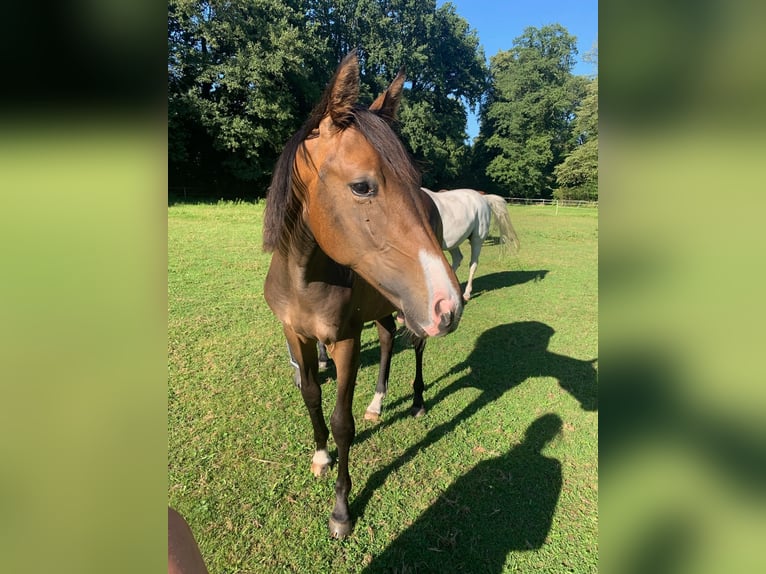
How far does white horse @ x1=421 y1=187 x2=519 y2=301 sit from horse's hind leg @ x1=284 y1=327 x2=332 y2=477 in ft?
13.8

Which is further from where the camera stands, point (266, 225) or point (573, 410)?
point (573, 410)

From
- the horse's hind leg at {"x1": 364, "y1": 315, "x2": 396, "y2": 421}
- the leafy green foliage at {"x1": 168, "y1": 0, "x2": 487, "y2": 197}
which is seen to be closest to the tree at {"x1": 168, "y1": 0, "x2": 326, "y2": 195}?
the leafy green foliage at {"x1": 168, "y1": 0, "x2": 487, "y2": 197}

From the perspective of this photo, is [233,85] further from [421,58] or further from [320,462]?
[320,462]

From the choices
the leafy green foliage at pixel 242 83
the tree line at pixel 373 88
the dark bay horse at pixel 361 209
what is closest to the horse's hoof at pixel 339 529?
the dark bay horse at pixel 361 209

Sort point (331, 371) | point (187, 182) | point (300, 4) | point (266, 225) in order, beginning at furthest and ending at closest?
point (300, 4) → point (187, 182) → point (331, 371) → point (266, 225)

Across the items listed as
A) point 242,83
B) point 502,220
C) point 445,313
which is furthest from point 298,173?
point 242,83

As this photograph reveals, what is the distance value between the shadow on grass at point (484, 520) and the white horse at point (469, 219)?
3.87m

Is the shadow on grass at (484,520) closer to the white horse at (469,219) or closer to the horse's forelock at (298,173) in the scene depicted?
the horse's forelock at (298,173)

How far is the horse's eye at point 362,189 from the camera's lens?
1.54 meters
